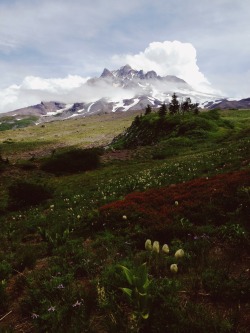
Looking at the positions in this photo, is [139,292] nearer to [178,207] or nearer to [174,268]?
[174,268]

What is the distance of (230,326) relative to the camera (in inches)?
206

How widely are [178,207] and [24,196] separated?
513 inches

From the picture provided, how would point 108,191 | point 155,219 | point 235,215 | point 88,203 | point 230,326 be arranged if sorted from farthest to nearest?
point 108,191, point 88,203, point 155,219, point 235,215, point 230,326

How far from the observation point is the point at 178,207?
11875 millimetres

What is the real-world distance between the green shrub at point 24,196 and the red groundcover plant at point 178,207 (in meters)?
9.45

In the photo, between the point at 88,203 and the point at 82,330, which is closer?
the point at 82,330

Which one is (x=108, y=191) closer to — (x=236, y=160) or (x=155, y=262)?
(x=236, y=160)

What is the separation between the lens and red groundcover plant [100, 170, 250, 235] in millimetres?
10750

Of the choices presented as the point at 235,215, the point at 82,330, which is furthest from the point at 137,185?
the point at 82,330

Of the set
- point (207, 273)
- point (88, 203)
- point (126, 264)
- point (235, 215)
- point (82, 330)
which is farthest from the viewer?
point (88, 203)

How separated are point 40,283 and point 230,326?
4.80 meters

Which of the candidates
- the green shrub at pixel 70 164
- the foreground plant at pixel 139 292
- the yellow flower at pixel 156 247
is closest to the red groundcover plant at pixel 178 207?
the yellow flower at pixel 156 247

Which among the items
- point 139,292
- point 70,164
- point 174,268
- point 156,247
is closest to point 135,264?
point 156,247

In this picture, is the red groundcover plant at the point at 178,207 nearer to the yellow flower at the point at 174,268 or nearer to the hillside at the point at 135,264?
the hillside at the point at 135,264
